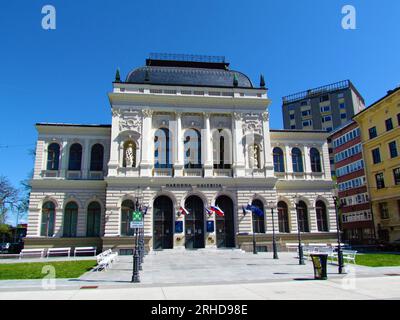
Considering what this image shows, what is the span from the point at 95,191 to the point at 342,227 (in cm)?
4614

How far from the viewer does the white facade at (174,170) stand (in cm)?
3325

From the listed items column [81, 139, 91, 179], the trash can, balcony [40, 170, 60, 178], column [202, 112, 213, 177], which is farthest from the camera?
column [81, 139, 91, 179]

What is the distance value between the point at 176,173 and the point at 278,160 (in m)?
12.4

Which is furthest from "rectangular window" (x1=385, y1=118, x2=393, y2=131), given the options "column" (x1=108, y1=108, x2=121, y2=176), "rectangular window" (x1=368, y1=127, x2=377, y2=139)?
"column" (x1=108, y1=108, x2=121, y2=176)

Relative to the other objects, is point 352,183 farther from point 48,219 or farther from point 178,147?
point 48,219

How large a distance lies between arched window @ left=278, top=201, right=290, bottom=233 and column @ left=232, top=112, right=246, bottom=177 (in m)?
6.04

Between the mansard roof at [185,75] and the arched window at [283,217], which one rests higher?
the mansard roof at [185,75]

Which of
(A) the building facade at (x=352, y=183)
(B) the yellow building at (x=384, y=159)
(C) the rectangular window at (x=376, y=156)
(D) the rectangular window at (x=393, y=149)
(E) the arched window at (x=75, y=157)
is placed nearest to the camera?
(E) the arched window at (x=75, y=157)

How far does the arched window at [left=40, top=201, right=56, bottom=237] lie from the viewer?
33.4m

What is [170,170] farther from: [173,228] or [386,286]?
[386,286]

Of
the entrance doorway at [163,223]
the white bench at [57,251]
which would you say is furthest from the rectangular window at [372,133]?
the white bench at [57,251]

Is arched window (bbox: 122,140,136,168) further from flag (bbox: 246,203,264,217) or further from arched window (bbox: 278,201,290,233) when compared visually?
arched window (bbox: 278,201,290,233)

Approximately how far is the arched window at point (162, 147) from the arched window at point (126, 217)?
17.0 ft

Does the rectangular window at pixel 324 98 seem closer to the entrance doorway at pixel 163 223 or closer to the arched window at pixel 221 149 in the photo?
the arched window at pixel 221 149
